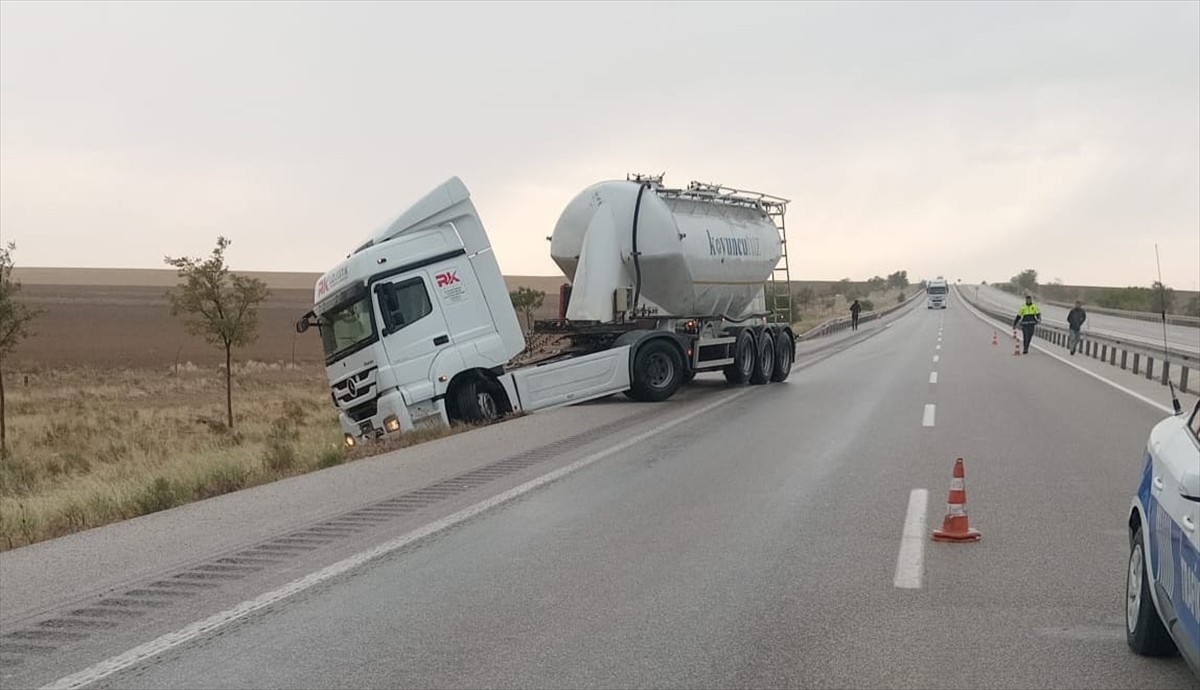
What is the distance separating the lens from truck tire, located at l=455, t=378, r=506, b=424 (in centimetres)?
1647

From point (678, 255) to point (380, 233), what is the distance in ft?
18.4

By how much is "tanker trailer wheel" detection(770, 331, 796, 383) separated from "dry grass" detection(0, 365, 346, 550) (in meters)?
9.55

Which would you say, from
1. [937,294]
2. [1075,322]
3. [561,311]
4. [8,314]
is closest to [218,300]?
[8,314]

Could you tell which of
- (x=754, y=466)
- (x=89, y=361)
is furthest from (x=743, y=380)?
(x=89, y=361)

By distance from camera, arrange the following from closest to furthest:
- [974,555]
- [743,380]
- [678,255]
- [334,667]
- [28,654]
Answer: [334,667] → [28,654] → [974,555] → [678,255] → [743,380]

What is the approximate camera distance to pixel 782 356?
24.2 metres

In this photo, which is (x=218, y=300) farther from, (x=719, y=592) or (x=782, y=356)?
(x=719, y=592)

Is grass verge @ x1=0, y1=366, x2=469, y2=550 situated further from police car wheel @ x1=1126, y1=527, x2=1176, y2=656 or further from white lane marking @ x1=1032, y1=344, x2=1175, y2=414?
white lane marking @ x1=1032, y1=344, x2=1175, y2=414

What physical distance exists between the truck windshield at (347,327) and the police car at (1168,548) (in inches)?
474

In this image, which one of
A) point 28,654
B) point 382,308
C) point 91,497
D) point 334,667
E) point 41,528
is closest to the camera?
point 334,667

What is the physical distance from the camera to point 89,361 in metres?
49.9

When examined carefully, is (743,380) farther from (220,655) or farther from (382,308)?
(220,655)

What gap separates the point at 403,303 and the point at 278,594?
380 inches

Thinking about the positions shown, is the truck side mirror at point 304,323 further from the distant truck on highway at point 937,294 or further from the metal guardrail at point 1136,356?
the distant truck on highway at point 937,294
